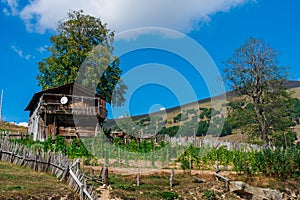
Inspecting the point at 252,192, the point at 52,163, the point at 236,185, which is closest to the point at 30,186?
the point at 52,163

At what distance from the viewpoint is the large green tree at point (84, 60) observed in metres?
36.7

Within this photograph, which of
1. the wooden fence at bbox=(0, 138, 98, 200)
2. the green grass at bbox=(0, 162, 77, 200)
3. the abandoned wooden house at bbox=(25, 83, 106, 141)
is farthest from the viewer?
the abandoned wooden house at bbox=(25, 83, 106, 141)

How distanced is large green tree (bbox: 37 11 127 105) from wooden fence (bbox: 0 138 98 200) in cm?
1635

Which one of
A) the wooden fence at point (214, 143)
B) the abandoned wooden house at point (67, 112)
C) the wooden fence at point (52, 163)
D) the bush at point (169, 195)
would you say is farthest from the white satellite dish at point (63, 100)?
the bush at point (169, 195)

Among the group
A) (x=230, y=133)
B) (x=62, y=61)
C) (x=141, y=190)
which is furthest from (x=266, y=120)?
(x=230, y=133)

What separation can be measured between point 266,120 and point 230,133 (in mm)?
37804

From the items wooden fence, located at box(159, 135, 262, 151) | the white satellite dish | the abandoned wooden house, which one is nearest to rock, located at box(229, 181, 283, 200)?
wooden fence, located at box(159, 135, 262, 151)

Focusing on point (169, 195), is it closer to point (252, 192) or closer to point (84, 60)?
point (252, 192)

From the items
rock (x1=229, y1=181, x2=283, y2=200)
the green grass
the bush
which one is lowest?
rock (x1=229, y1=181, x2=283, y2=200)

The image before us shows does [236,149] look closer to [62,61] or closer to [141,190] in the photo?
[141,190]

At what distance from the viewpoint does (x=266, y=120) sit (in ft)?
99.9

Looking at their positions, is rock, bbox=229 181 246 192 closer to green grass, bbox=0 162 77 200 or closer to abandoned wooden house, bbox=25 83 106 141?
green grass, bbox=0 162 77 200

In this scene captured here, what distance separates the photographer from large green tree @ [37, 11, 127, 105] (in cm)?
3669

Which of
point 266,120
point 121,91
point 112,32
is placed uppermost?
point 112,32
